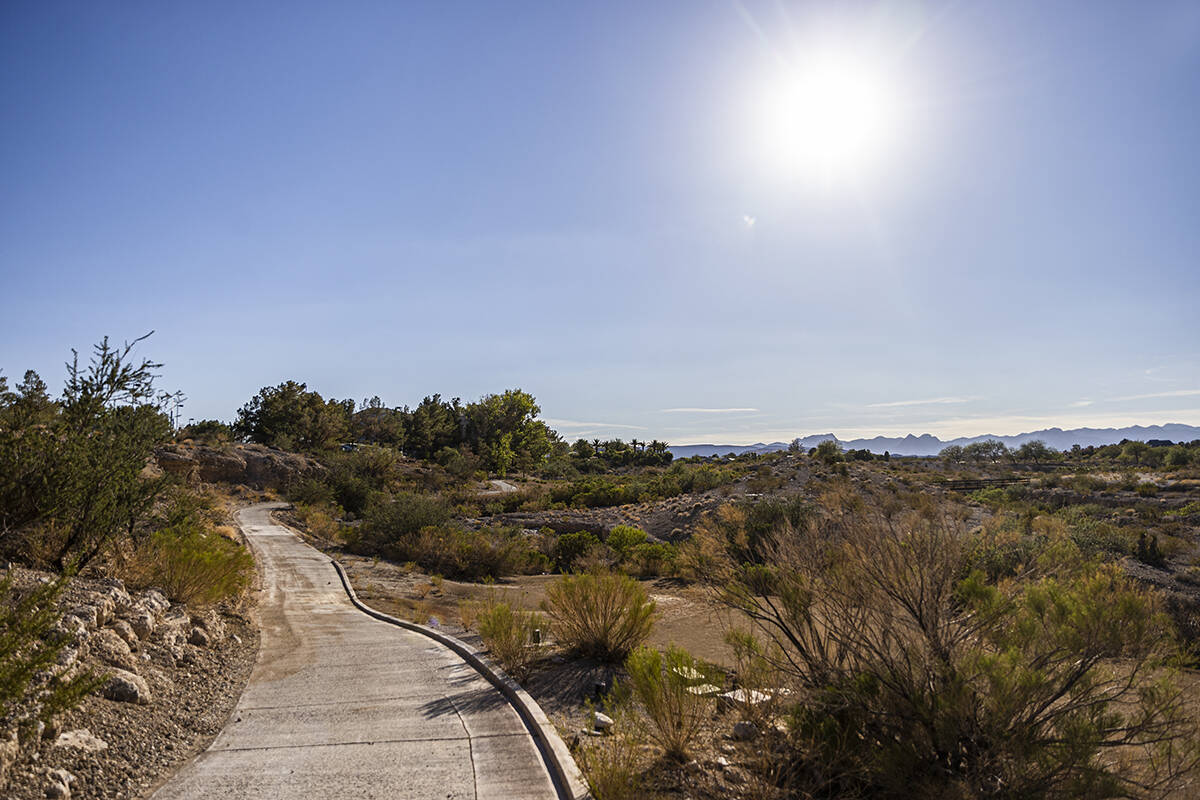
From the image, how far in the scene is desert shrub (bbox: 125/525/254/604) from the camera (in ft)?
29.3

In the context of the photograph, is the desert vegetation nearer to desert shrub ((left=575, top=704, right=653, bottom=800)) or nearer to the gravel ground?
the gravel ground

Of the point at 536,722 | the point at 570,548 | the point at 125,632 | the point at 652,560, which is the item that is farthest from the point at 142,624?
the point at 570,548

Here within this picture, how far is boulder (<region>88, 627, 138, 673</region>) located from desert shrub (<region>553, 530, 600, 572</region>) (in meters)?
16.4

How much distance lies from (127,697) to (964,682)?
7.15 metres

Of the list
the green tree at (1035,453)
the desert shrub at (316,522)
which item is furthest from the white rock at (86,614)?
the green tree at (1035,453)

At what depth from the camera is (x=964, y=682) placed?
460 cm

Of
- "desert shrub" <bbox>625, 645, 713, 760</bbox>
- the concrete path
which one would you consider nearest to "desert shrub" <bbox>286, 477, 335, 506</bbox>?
the concrete path

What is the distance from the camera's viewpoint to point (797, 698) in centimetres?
559

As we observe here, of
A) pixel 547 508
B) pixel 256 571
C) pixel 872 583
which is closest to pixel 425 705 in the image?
pixel 872 583

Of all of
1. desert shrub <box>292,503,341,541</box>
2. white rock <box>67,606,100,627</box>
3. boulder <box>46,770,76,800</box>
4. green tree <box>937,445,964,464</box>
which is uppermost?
green tree <box>937,445,964,464</box>

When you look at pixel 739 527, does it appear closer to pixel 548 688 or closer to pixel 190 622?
pixel 548 688

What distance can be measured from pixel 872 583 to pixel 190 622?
8580 millimetres

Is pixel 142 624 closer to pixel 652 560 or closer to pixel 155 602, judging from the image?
pixel 155 602

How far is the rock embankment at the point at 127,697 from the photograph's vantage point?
441 cm
